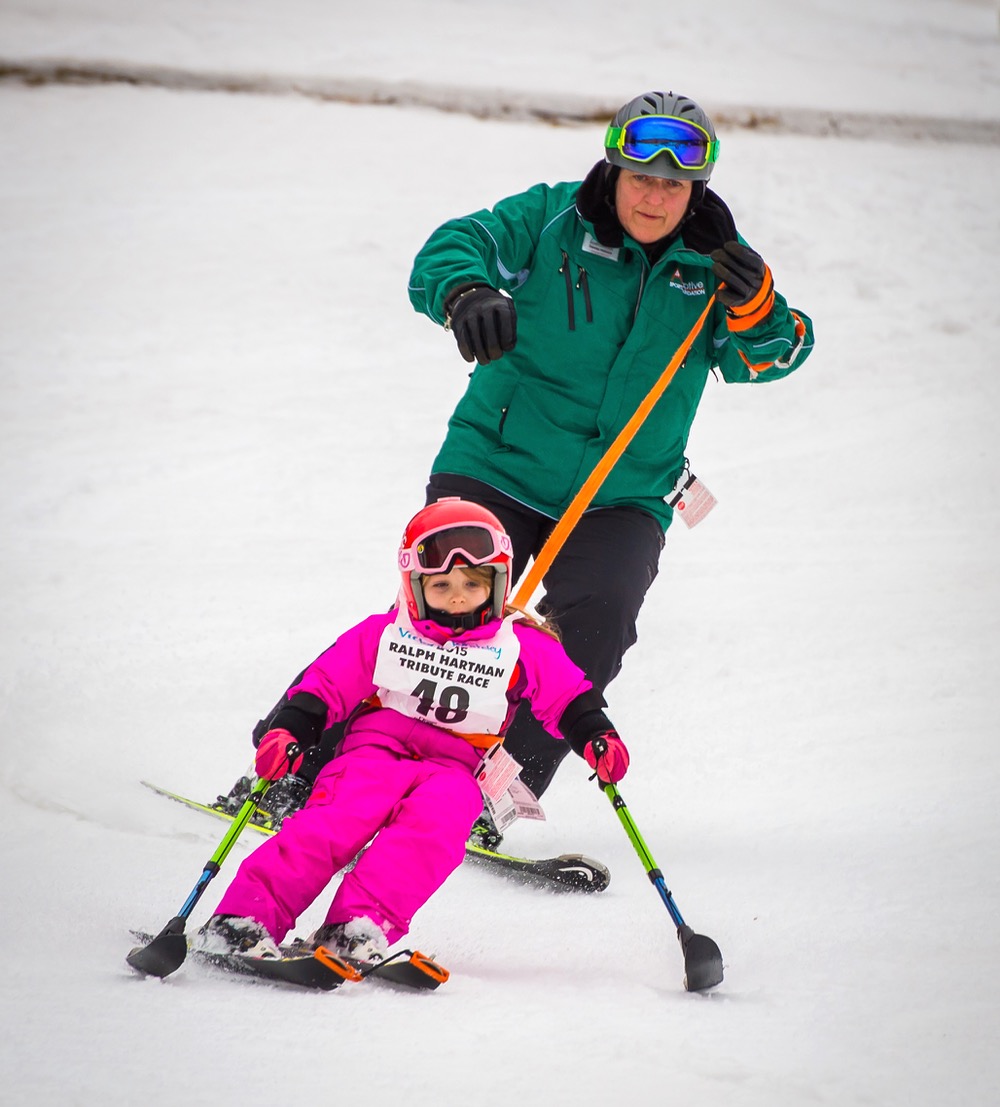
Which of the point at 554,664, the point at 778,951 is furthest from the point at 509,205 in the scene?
the point at 778,951

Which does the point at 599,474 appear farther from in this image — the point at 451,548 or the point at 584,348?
the point at 451,548

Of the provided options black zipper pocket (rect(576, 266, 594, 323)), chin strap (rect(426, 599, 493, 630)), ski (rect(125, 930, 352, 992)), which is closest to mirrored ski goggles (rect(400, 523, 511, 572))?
chin strap (rect(426, 599, 493, 630))

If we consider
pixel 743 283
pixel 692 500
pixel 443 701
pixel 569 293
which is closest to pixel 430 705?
pixel 443 701

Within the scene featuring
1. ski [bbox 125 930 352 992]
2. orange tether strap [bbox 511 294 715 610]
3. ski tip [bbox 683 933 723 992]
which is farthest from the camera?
orange tether strap [bbox 511 294 715 610]

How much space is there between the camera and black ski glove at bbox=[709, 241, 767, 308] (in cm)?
318

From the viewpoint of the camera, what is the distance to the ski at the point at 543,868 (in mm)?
3436

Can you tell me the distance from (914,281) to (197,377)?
17.4ft

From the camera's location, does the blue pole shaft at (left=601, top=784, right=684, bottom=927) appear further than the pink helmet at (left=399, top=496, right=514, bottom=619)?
No

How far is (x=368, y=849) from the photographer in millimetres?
2717

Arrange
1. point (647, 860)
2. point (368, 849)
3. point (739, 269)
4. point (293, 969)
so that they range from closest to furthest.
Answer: point (293, 969) < point (368, 849) < point (647, 860) < point (739, 269)

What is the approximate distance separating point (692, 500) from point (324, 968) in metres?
1.83

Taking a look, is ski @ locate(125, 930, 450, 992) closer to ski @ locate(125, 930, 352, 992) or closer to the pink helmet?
ski @ locate(125, 930, 352, 992)

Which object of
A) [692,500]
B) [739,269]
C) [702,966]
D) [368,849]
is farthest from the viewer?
[692,500]

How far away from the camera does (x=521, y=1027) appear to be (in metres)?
2.33
